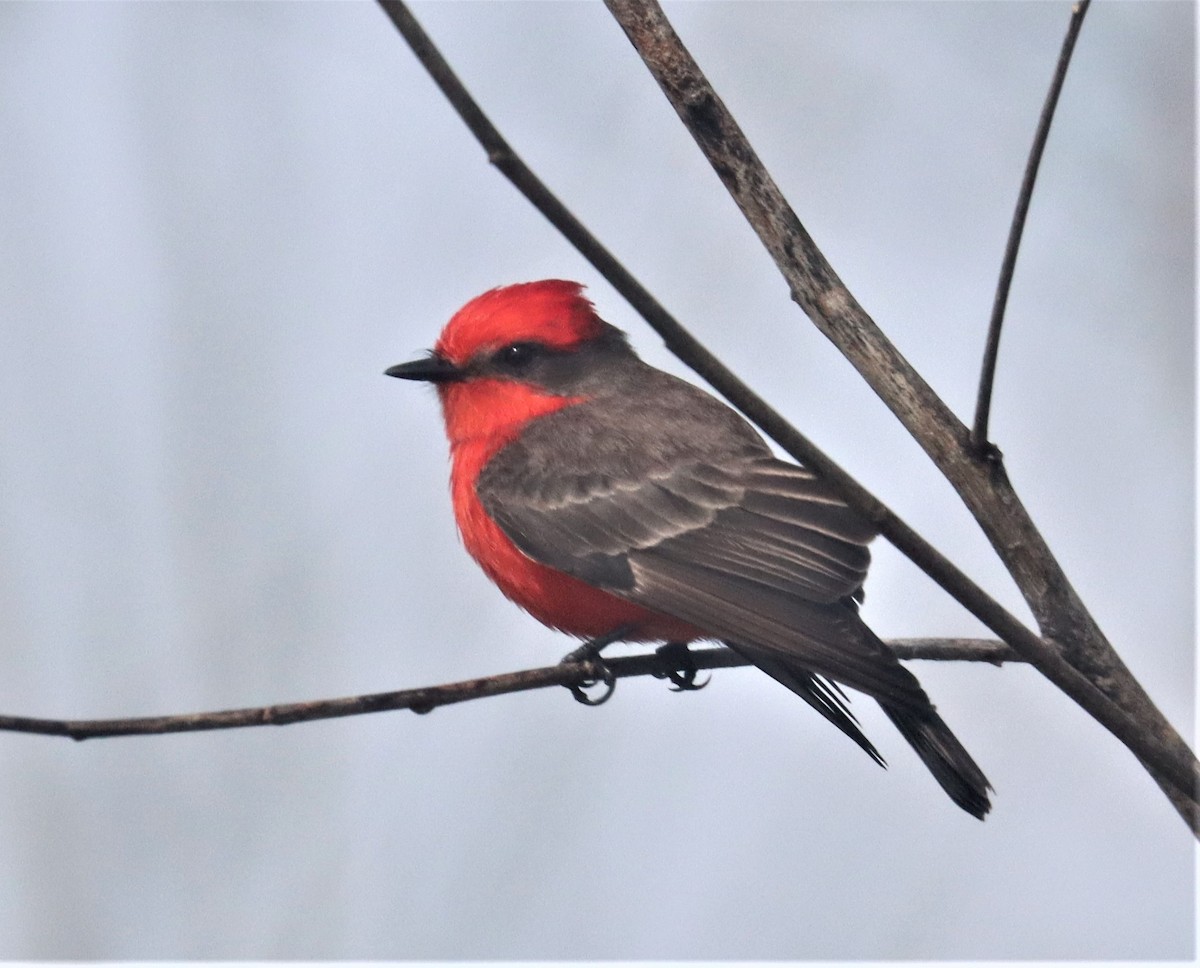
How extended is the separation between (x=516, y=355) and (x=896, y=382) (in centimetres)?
241

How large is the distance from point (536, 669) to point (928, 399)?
3.53 ft

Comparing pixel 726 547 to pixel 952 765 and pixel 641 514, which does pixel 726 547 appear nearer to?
pixel 641 514

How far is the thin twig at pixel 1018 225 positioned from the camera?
8.41ft

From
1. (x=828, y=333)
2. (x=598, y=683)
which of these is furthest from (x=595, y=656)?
(x=828, y=333)

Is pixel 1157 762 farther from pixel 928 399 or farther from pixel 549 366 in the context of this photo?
pixel 549 366

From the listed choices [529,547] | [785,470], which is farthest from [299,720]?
[785,470]

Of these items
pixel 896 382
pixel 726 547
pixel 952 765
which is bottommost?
pixel 952 765

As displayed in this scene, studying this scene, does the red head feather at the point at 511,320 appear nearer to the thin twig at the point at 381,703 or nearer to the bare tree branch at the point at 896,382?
the thin twig at the point at 381,703

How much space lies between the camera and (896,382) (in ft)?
8.96

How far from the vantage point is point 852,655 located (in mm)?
3340

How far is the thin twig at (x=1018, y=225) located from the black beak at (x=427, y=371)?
8.62ft

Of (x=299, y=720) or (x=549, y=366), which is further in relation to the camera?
(x=549, y=366)

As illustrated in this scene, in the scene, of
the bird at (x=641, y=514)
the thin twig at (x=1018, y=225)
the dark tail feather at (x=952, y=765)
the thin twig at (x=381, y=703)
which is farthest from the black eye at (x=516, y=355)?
the thin twig at (x=1018, y=225)

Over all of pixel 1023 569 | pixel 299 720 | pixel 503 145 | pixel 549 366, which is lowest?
pixel 299 720
